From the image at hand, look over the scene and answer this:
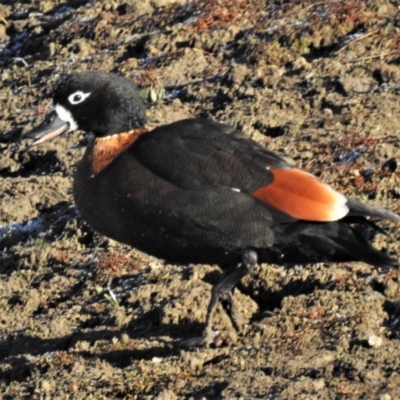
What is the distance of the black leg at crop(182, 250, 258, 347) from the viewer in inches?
280

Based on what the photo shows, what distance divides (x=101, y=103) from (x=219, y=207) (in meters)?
1.42

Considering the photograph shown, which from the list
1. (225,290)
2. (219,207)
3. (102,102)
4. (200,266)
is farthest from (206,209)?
(102,102)

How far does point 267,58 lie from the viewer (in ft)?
35.8

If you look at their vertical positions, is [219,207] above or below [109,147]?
above

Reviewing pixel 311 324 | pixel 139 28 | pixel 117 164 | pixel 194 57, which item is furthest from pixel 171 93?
pixel 311 324

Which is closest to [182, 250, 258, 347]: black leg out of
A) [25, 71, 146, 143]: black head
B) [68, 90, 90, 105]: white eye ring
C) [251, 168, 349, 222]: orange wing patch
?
[251, 168, 349, 222]: orange wing patch

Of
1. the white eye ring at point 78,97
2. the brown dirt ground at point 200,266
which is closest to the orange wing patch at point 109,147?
the white eye ring at point 78,97

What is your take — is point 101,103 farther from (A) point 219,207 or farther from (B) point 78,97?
(A) point 219,207

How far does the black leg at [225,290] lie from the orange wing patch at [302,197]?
0.34 metres

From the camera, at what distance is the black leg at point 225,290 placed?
7.12 meters

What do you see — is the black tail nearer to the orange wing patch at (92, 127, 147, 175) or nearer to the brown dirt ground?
the brown dirt ground

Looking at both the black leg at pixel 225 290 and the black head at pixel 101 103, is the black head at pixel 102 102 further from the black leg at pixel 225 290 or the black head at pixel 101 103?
the black leg at pixel 225 290

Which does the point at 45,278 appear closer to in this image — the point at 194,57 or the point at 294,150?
the point at 294,150

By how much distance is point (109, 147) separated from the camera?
7.80 metres
